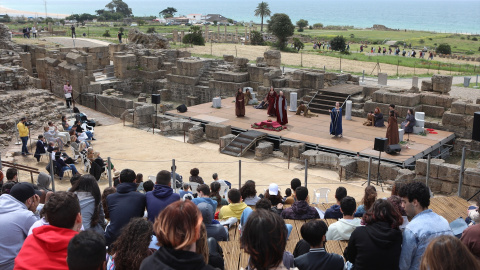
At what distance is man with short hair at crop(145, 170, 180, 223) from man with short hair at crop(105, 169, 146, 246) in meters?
A: 0.12

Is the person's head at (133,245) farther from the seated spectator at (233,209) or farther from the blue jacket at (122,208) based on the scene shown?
the seated spectator at (233,209)

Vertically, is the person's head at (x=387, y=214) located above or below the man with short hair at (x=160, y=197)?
above

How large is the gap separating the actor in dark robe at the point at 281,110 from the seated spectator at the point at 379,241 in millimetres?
15112

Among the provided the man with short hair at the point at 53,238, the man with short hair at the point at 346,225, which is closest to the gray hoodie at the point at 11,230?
the man with short hair at the point at 53,238

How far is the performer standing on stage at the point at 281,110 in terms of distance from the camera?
20.6 meters

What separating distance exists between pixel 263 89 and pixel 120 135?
7618 millimetres

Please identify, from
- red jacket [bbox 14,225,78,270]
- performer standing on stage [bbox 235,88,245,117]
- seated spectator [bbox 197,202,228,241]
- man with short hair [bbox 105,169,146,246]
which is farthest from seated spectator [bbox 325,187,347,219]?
performer standing on stage [bbox 235,88,245,117]

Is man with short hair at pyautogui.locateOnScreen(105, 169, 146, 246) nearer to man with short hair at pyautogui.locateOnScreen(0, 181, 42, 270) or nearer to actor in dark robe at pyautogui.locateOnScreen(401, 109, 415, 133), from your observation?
man with short hair at pyautogui.locateOnScreen(0, 181, 42, 270)

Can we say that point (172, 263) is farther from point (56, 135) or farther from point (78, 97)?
point (78, 97)

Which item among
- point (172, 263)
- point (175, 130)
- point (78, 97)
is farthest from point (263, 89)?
point (172, 263)

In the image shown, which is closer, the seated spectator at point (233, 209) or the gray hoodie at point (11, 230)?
the gray hoodie at point (11, 230)

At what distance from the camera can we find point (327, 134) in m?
19.5

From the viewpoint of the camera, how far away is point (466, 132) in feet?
62.5

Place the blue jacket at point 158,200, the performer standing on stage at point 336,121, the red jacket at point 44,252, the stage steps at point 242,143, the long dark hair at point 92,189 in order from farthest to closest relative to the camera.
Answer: the stage steps at point 242,143 → the performer standing on stage at point 336,121 → the blue jacket at point 158,200 → the long dark hair at point 92,189 → the red jacket at point 44,252
